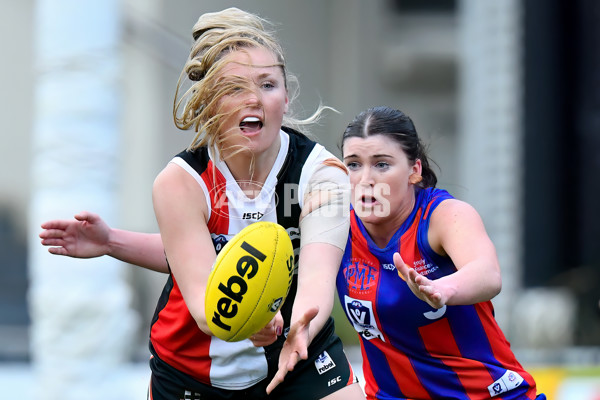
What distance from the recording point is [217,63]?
2928mm

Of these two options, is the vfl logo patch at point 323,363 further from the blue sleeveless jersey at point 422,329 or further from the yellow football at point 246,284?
the yellow football at point 246,284

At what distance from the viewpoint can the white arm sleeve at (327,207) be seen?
2992mm

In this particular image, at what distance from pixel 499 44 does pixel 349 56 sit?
18.6 ft

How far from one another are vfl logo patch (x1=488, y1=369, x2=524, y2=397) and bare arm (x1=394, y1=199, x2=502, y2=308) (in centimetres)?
50

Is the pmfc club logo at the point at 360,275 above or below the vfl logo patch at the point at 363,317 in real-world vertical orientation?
Answer: above

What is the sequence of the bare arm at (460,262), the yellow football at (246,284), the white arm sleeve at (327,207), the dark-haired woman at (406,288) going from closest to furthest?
1. the yellow football at (246,284)
2. the bare arm at (460,262)
3. the white arm sleeve at (327,207)
4. the dark-haired woman at (406,288)

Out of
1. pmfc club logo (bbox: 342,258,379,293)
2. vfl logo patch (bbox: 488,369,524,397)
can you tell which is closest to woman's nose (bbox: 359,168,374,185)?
pmfc club logo (bbox: 342,258,379,293)

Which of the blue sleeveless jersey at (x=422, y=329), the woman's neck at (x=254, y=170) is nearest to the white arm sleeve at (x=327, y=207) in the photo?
the woman's neck at (x=254, y=170)

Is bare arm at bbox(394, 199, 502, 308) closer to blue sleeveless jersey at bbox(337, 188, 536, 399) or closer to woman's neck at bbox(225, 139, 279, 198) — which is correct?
blue sleeveless jersey at bbox(337, 188, 536, 399)

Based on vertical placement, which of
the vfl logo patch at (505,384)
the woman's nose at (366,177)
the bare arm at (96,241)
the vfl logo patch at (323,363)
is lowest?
the vfl logo patch at (505,384)

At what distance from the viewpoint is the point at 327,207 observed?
120 inches

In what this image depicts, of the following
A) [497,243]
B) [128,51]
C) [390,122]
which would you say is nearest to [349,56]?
[128,51]

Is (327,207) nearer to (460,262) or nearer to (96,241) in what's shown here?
(460,262)

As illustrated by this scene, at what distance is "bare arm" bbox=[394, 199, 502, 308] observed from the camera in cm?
280
